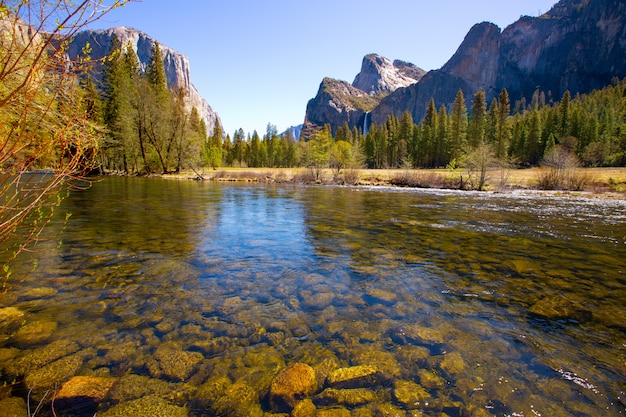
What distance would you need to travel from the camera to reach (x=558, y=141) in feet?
230

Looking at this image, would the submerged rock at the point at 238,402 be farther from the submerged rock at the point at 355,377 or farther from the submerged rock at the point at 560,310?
the submerged rock at the point at 560,310

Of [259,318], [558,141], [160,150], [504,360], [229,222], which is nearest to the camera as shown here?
[504,360]

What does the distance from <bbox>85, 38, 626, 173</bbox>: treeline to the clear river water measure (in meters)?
15.6

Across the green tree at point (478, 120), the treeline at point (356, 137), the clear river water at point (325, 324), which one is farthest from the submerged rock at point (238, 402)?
the green tree at point (478, 120)

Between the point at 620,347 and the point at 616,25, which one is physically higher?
the point at 616,25

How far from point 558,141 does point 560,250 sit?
78.5 metres

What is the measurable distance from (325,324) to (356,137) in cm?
10725

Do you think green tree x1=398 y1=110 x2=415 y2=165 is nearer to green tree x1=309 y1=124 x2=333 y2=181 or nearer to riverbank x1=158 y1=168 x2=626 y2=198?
riverbank x1=158 y1=168 x2=626 y2=198

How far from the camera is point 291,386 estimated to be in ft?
12.1

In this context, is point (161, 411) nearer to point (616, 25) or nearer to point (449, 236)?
point (449, 236)

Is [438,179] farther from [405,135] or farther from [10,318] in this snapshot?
[405,135]

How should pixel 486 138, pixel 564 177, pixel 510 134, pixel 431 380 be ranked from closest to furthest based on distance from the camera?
pixel 431 380
pixel 564 177
pixel 486 138
pixel 510 134

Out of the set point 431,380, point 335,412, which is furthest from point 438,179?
point 335,412

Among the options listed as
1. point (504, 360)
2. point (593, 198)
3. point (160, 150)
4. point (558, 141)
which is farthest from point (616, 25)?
point (504, 360)
